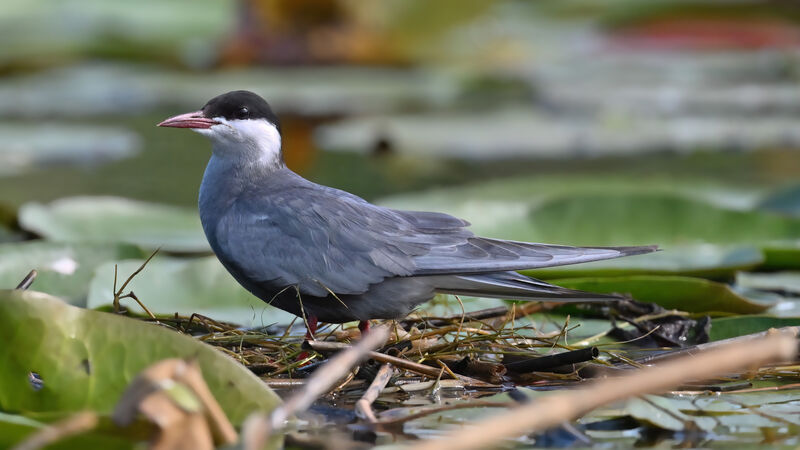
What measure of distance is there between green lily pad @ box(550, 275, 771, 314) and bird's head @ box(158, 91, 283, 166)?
128 cm

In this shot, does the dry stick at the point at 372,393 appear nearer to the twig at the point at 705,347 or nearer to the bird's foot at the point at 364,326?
the bird's foot at the point at 364,326

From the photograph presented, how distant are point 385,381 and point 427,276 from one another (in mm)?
604

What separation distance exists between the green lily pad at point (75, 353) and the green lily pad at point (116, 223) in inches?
94.7

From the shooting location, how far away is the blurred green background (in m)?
5.19

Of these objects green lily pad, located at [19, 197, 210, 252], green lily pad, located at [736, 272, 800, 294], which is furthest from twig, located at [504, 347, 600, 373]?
green lily pad, located at [19, 197, 210, 252]

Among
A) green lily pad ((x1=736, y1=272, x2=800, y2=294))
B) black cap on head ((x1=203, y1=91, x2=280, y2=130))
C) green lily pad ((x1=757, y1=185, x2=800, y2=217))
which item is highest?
black cap on head ((x1=203, y1=91, x2=280, y2=130))

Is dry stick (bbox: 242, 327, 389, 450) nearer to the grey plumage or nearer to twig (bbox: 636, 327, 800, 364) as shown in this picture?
the grey plumage

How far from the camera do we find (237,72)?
1181 centimetres

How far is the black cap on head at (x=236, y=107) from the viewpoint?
4.10 meters

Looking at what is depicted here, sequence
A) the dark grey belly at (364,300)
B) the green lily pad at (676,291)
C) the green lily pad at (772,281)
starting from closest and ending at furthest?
the dark grey belly at (364,300)
the green lily pad at (676,291)
the green lily pad at (772,281)

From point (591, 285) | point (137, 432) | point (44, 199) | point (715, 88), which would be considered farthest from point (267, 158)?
point (715, 88)

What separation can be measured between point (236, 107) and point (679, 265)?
2.00 m

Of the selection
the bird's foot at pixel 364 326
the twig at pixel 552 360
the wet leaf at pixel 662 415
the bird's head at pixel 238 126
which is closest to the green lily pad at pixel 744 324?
the twig at pixel 552 360

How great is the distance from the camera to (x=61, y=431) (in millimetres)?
2219
